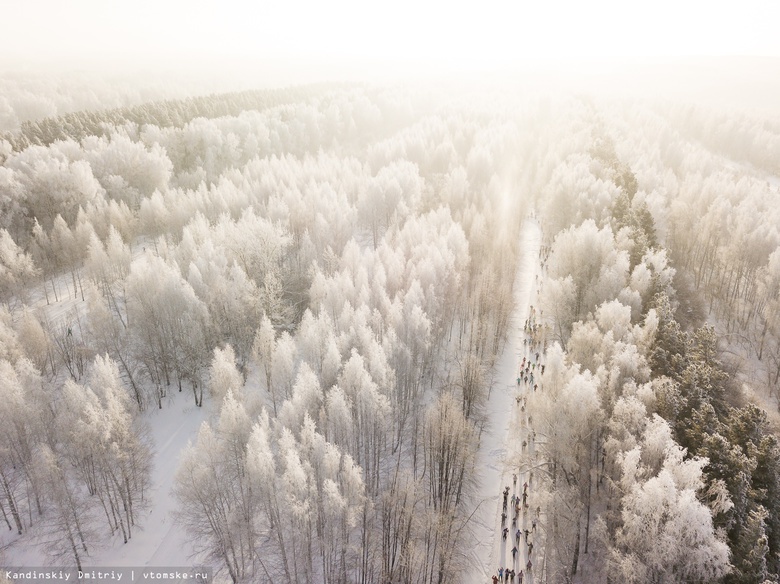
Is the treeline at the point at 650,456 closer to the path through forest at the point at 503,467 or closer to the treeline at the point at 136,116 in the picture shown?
the path through forest at the point at 503,467

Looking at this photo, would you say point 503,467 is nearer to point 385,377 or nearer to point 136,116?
point 385,377

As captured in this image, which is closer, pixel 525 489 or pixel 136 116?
pixel 525 489

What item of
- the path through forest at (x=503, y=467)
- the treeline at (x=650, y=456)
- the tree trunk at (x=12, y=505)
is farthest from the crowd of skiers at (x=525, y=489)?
the tree trunk at (x=12, y=505)

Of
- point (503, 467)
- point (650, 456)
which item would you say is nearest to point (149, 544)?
point (503, 467)

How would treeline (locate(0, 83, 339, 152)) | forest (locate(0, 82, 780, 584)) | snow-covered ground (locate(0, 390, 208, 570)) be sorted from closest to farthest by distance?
forest (locate(0, 82, 780, 584)), snow-covered ground (locate(0, 390, 208, 570)), treeline (locate(0, 83, 339, 152))

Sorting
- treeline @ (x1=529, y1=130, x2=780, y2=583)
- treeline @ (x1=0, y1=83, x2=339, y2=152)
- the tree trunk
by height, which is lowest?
the tree trunk

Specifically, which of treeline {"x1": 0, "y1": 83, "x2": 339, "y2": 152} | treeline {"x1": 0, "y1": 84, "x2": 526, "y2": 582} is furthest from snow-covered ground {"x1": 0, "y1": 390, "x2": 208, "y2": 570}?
treeline {"x1": 0, "y1": 83, "x2": 339, "y2": 152}

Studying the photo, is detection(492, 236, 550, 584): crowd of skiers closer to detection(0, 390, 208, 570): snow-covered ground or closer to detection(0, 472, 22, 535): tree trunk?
detection(0, 390, 208, 570): snow-covered ground
